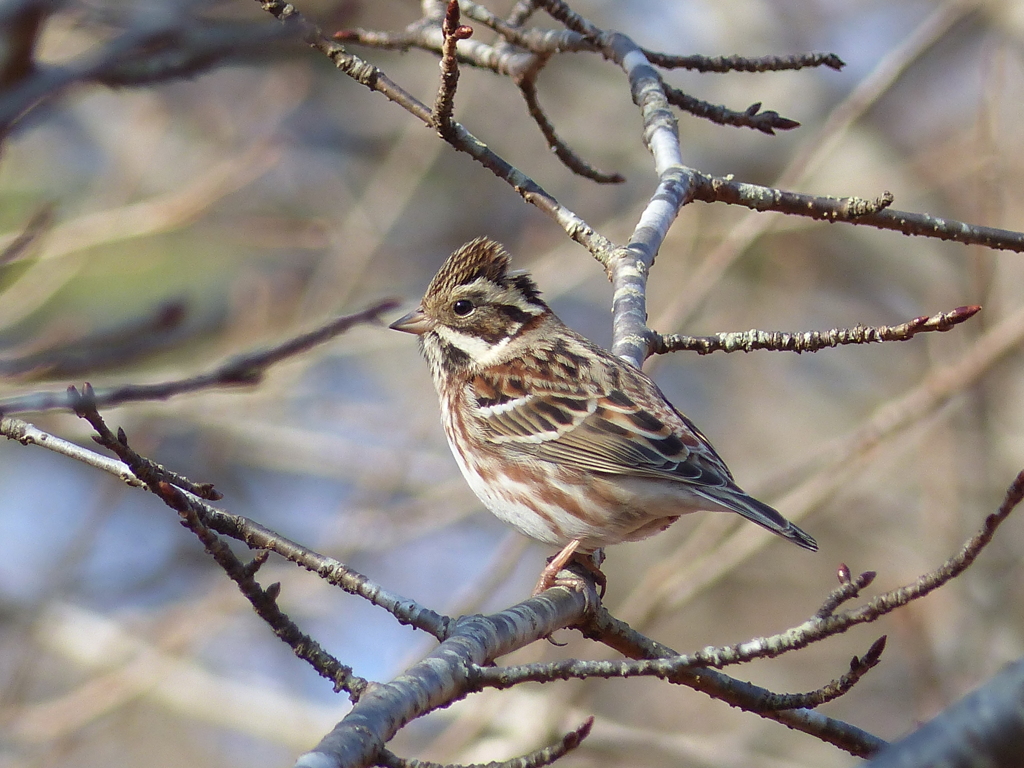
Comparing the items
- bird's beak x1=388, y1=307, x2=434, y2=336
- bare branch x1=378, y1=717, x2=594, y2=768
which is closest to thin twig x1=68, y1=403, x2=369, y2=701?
bare branch x1=378, y1=717, x2=594, y2=768

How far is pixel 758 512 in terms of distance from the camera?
424 centimetres

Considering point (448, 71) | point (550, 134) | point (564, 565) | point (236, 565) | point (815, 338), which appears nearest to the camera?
point (236, 565)

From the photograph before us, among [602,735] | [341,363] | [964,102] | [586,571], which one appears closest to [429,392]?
[341,363]

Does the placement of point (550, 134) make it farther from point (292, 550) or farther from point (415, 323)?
point (292, 550)

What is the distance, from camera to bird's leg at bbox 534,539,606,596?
4055mm

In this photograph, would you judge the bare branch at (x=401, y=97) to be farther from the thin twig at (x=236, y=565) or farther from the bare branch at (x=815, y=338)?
the thin twig at (x=236, y=565)

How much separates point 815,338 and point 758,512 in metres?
0.79

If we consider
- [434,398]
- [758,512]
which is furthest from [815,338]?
[434,398]

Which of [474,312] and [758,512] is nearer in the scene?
[758,512]

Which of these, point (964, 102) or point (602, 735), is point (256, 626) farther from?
point (964, 102)

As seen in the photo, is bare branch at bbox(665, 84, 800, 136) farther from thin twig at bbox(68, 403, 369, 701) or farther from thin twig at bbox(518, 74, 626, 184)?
thin twig at bbox(68, 403, 369, 701)

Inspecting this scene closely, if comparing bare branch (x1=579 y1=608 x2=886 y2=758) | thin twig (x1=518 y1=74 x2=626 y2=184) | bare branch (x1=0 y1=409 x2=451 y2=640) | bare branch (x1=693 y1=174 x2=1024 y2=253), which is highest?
thin twig (x1=518 y1=74 x2=626 y2=184)

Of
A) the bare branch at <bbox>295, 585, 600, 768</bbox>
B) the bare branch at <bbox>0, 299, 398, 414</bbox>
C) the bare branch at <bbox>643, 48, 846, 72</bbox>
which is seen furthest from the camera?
the bare branch at <bbox>643, 48, 846, 72</bbox>

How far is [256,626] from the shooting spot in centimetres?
1034
